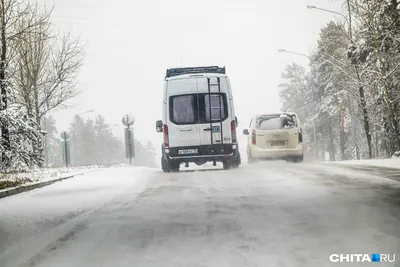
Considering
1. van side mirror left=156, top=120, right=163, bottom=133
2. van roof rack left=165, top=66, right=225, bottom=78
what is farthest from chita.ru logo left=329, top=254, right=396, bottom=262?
van side mirror left=156, top=120, right=163, bottom=133

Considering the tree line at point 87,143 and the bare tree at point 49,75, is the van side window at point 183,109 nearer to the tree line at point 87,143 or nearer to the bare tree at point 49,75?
the bare tree at point 49,75

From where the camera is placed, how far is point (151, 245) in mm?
4719

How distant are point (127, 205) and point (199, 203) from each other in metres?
1.07

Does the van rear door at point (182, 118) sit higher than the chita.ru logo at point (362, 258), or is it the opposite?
the van rear door at point (182, 118)

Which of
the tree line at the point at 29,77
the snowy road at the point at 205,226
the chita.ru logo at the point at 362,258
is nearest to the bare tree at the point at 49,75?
the tree line at the point at 29,77

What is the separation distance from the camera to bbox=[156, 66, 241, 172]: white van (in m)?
15.2

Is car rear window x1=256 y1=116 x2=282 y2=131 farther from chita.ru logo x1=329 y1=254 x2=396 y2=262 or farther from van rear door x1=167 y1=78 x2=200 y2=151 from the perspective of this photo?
chita.ru logo x1=329 y1=254 x2=396 y2=262

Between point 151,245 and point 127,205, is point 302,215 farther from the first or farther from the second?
point 127,205

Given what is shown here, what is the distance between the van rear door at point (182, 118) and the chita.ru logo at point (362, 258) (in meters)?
11.3

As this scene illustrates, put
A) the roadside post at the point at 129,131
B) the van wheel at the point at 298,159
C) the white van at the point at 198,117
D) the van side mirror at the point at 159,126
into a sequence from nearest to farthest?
the white van at the point at 198,117
the van side mirror at the point at 159,126
the van wheel at the point at 298,159
the roadside post at the point at 129,131

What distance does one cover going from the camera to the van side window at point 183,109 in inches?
600

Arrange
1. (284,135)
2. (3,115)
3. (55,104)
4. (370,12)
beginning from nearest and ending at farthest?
(3,115) < (284,135) < (370,12) < (55,104)

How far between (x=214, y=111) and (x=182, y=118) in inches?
38.6

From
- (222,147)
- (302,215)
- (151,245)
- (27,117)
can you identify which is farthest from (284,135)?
(151,245)
